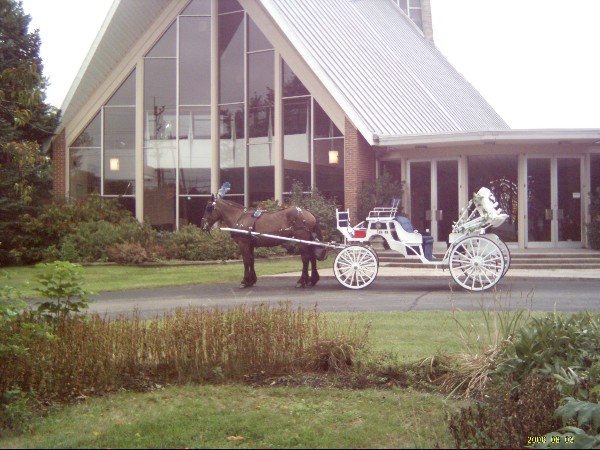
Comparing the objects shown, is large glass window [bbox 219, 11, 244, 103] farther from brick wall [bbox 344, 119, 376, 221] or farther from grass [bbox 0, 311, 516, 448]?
grass [bbox 0, 311, 516, 448]

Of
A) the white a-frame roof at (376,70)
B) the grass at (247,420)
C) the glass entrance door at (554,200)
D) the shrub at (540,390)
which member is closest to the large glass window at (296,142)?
the white a-frame roof at (376,70)

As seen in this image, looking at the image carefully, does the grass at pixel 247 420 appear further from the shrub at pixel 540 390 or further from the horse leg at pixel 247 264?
the horse leg at pixel 247 264

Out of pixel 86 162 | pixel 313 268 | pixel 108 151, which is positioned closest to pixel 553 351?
pixel 313 268

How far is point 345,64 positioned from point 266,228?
11192 millimetres

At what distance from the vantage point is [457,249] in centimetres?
1453

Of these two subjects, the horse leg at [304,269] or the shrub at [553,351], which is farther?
→ the horse leg at [304,269]

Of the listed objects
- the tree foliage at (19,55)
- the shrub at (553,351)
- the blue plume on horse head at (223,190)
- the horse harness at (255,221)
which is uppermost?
the tree foliage at (19,55)

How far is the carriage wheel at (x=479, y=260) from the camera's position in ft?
46.6

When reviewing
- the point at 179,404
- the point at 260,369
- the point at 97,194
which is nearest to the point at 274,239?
the point at 260,369

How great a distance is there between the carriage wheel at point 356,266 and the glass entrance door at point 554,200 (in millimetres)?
9082

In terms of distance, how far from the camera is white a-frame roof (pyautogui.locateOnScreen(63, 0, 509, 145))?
23.5m

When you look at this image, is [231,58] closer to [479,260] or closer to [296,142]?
[296,142]

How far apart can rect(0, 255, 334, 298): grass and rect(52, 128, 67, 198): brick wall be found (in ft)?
20.3

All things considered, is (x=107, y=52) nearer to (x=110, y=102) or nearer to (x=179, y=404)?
(x=110, y=102)
